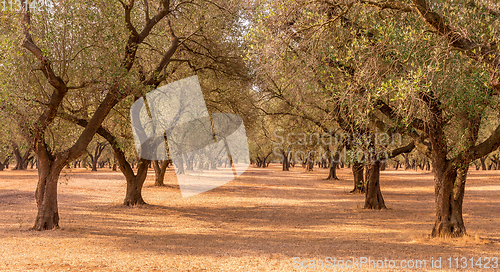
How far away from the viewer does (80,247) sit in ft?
31.2

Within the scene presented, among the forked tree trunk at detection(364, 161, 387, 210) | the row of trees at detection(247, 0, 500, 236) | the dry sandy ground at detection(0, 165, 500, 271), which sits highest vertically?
the row of trees at detection(247, 0, 500, 236)

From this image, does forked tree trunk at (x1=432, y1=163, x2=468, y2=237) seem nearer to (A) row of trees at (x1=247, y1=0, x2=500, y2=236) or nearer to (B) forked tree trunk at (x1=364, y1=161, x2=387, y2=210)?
(A) row of trees at (x1=247, y1=0, x2=500, y2=236)

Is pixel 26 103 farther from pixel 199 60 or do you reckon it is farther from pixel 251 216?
pixel 251 216

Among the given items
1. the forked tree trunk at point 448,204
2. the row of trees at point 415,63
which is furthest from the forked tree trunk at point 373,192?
the forked tree trunk at point 448,204

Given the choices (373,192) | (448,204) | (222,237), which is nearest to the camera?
(448,204)

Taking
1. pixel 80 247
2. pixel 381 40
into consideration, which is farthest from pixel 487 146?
pixel 80 247

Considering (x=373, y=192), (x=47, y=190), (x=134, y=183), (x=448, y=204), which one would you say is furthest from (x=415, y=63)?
(x=134, y=183)

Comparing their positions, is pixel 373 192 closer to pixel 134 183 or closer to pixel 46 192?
pixel 134 183

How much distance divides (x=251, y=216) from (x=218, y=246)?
6.42m

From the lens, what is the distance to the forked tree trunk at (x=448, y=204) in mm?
10289

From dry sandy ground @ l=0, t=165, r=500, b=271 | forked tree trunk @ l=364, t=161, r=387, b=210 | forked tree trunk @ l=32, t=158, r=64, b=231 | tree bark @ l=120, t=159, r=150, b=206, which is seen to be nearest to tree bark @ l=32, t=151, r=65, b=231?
forked tree trunk @ l=32, t=158, r=64, b=231

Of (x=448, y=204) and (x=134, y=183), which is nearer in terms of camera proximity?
(x=448, y=204)

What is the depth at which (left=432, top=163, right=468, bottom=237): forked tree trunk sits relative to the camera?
10.3 meters

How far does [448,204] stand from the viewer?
1038 cm
